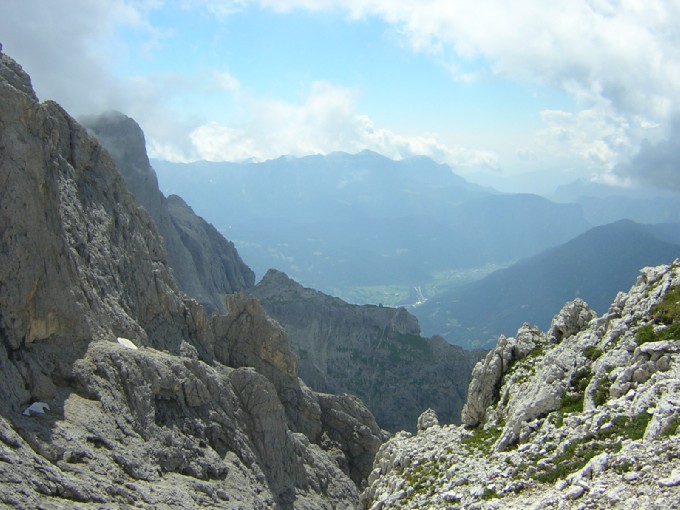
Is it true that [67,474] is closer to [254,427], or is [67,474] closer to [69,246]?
[69,246]

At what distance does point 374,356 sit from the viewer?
536 feet

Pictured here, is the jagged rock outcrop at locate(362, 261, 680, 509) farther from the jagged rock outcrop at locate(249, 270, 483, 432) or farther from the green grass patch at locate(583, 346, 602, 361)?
the jagged rock outcrop at locate(249, 270, 483, 432)

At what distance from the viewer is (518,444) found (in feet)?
102

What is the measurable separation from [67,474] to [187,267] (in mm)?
122487

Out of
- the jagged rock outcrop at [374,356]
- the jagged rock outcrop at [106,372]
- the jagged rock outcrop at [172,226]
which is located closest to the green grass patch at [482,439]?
the jagged rock outcrop at [106,372]

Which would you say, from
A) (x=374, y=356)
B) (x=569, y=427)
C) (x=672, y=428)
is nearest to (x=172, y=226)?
(x=374, y=356)

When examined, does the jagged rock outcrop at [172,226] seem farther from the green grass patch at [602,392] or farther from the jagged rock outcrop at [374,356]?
the green grass patch at [602,392]

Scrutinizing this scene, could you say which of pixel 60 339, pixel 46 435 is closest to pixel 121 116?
pixel 60 339

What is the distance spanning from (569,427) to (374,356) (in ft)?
447

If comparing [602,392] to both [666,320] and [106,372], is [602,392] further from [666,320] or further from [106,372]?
[106,372]

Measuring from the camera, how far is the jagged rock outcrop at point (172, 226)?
159500 mm

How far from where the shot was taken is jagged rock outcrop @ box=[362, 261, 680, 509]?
71.7 ft

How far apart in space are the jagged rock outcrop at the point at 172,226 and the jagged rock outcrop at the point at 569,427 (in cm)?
11531

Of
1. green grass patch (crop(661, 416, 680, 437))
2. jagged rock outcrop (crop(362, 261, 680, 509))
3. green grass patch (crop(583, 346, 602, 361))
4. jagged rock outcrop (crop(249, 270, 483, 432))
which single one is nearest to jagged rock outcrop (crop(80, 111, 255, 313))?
jagged rock outcrop (crop(249, 270, 483, 432))
